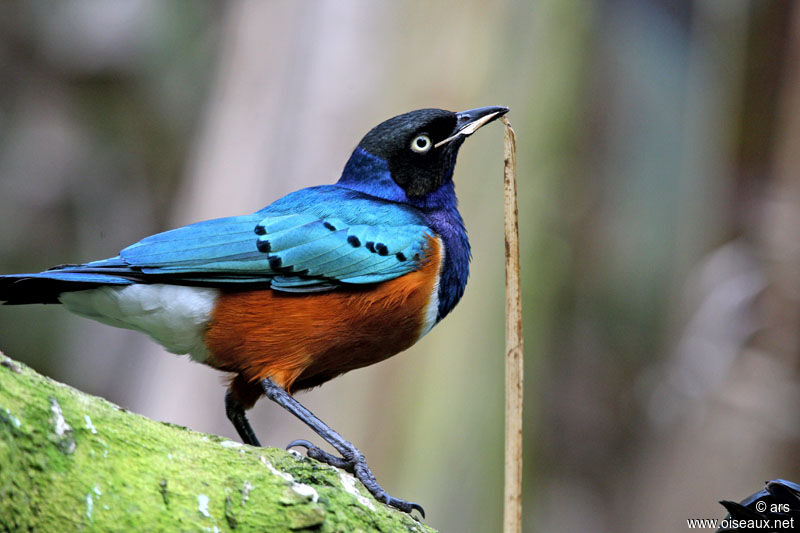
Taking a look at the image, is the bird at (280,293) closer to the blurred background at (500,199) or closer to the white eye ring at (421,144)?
the white eye ring at (421,144)

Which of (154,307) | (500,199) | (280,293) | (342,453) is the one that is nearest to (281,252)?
(280,293)

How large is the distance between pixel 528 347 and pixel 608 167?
2.21m

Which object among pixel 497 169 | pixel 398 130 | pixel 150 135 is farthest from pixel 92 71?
pixel 398 130

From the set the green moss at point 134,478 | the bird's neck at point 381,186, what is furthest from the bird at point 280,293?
the green moss at point 134,478

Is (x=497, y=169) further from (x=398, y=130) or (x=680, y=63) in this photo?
(x=680, y=63)

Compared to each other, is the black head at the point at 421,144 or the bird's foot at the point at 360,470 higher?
the black head at the point at 421,144

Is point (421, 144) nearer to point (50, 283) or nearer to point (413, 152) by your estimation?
point (413, 152)

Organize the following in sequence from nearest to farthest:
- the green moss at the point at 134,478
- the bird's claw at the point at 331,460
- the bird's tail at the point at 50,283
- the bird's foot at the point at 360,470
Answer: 1. the green moss at the point at 134,478
2. the bird's foot at the point at 360,470
3. the bird's tail at the point at 50,283
4. the bird's claw at the point at 331,460

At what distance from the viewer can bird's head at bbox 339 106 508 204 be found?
4.41m

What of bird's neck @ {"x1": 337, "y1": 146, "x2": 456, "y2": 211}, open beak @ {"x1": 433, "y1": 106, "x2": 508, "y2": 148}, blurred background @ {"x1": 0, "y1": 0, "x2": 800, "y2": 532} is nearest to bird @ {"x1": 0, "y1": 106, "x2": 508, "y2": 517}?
bird's neck @ {"x1": 337, "y1": 146, "x2": 456, "y2": 211}

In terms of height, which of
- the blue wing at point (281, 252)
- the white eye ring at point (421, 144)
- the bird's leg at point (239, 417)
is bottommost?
the bird's leg at point (239, 417)

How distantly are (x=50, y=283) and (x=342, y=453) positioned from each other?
1.35m

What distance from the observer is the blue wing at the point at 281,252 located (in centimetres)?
375

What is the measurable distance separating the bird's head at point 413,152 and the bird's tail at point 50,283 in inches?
53.1
